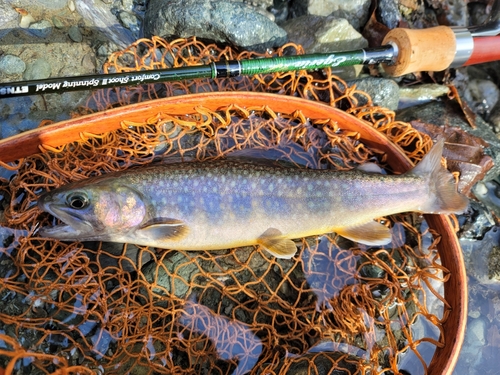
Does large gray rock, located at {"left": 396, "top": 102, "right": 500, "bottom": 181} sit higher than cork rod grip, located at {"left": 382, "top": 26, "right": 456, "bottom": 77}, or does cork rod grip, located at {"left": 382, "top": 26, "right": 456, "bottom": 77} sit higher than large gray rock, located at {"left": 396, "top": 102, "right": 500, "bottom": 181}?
cork rod grip, located at {"left": 382, "top": 26, "right": 456, "bottom": 77}

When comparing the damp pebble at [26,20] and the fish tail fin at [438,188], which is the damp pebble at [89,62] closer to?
the damp pebble at [26,20]

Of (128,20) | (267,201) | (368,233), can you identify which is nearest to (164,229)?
(267,201)

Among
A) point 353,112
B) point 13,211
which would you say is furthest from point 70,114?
point 353,112

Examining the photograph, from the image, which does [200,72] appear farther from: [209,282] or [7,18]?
[7,18]

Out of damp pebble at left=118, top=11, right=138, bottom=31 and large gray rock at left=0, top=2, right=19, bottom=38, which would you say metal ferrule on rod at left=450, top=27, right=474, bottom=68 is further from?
large gray rock at left=0, top=2, right=19, bottom=38

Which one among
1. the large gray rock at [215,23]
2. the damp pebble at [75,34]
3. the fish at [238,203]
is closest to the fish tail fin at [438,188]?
the fish at [238,203]

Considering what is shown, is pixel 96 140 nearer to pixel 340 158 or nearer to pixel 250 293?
pixel 250 293

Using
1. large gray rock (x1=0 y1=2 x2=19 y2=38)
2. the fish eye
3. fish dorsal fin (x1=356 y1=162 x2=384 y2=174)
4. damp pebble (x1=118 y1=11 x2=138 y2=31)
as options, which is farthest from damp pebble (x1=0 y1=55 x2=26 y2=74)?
fish dorsal fin (x1=356 y1=162 x2=384 y2=174)
